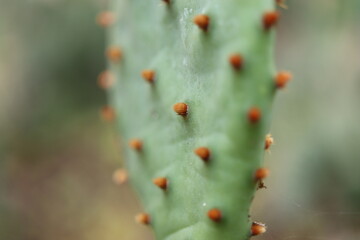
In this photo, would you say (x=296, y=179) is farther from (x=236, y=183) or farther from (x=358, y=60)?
(x=236, y=183)

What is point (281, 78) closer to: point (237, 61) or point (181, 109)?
point (237, 61)

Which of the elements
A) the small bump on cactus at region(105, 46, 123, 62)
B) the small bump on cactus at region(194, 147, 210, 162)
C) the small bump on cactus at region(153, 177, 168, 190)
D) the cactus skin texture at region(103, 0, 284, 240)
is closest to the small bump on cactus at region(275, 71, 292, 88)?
the cactus skin texture at region(103, 0, 284, 240)

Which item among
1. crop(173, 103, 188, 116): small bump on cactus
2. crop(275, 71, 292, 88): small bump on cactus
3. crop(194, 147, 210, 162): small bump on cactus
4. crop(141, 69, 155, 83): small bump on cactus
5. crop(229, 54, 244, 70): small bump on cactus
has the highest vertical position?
crop(141, 69, 155, 83): small bump on cactus

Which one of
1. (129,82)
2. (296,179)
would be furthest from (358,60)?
(129,82)

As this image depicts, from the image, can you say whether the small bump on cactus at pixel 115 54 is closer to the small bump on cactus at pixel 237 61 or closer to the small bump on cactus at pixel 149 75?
the small bump on cactus at pixel 149 75

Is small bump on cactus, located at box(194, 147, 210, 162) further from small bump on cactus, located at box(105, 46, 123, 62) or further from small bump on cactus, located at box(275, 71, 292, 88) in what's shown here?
small bump on cactus, located at box(105, 46, 123, 62)

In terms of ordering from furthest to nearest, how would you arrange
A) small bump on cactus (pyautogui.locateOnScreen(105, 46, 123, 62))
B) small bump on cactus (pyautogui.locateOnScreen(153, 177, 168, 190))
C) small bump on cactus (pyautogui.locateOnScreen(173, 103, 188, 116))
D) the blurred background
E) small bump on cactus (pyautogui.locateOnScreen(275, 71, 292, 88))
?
the blurred background
small bump on cactus (pyautogui.locateOnScreen(105, 46, 123, 62))
small bump on cactus (pyautogui.locateOnScreen(153, 177, 168, 190))
small bump on cactus (pyautogui.locateOnScreen(173, 103, 188, 116))
small bump on cactus (pyautogui.locateOnScreen(275, 71, 292, 88))

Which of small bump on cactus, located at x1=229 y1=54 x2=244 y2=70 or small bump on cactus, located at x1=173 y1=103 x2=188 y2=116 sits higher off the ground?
small bump on cactus, located at x1=173 y1=103 x2=188 y2=116

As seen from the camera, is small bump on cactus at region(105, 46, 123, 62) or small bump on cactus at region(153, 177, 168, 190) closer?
small bump on cactus at region(153, 177, 168, 190)
